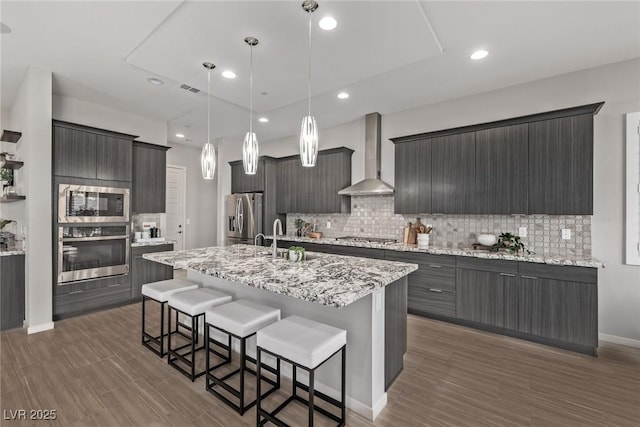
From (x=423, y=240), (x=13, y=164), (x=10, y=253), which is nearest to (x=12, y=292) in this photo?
(x=10, y=253)

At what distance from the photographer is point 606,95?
3.03 meters

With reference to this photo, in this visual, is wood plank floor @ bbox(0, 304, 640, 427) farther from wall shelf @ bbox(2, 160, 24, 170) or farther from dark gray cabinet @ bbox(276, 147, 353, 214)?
dark gray cabinet @ bbox(276, 147, 353, 214)

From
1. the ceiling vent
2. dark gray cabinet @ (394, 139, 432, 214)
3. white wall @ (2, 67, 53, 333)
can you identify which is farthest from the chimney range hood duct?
white wall @ (2, 67, 53, 333)

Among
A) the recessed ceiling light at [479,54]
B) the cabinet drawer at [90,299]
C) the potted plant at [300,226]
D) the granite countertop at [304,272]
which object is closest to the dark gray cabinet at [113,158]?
the cabinet drawer at [90,299]

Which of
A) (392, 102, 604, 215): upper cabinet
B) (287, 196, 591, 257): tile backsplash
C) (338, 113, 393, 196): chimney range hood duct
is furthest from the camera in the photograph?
(338, 113, 393, 196): chimney range hood duct

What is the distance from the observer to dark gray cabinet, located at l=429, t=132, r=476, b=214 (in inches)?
141

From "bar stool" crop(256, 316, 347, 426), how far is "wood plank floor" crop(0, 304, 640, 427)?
16cm

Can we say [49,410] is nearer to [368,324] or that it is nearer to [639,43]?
[368,324]

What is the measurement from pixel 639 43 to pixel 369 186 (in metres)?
3.02

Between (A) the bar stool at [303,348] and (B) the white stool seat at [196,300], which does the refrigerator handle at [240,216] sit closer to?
(B) the white stool seat at [196,300]

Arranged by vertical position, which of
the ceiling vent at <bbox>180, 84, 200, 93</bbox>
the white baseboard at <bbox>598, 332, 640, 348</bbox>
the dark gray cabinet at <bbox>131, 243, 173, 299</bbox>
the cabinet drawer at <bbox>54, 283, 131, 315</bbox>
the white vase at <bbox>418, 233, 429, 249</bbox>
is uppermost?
the ceiling vent at <bbox>180, 84, 200, 93</bbox>

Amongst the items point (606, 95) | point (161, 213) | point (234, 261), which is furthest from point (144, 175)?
point (606, 95)

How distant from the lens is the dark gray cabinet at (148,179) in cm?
444

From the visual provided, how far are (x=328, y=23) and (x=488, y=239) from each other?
2.97 metres
